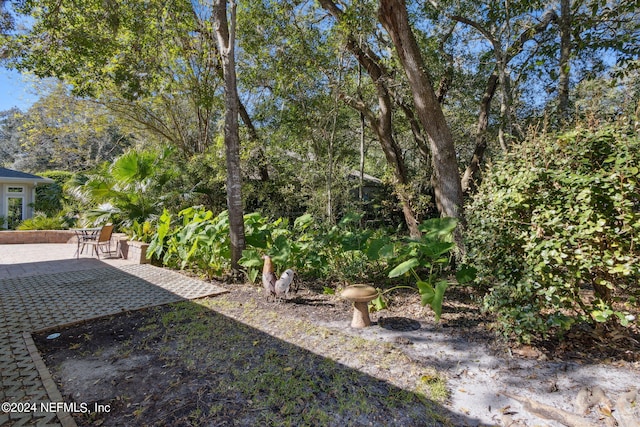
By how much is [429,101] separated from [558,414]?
4.11 metres

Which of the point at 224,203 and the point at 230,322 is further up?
the point at 224,203

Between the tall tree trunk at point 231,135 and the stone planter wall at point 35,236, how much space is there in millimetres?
8841

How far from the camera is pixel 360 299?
3465mm

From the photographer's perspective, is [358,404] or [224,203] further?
[224,203]

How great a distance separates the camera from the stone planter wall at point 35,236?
11016 mm

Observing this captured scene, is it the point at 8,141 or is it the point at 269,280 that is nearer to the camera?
the point at 269,280

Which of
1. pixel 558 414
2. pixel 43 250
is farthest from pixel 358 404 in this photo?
pixel 43 250

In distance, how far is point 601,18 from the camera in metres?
5.02

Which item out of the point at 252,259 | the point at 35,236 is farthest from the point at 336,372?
the point at 35,236

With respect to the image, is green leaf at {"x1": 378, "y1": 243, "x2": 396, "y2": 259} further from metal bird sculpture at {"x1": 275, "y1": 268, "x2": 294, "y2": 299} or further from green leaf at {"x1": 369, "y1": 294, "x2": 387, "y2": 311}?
metal bird sculpture at {"x1": 275, "y1": 268, "x2": 294, "y2": 299}

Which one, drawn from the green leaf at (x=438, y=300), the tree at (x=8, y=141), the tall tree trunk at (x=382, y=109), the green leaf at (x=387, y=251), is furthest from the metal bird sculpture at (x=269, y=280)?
the tree at (x=8, y=141)

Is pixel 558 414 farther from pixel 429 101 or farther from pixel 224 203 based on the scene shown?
pixel 224 203

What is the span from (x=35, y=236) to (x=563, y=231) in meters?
14.5

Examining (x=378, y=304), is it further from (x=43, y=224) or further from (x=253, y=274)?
(x=43, y=224)
